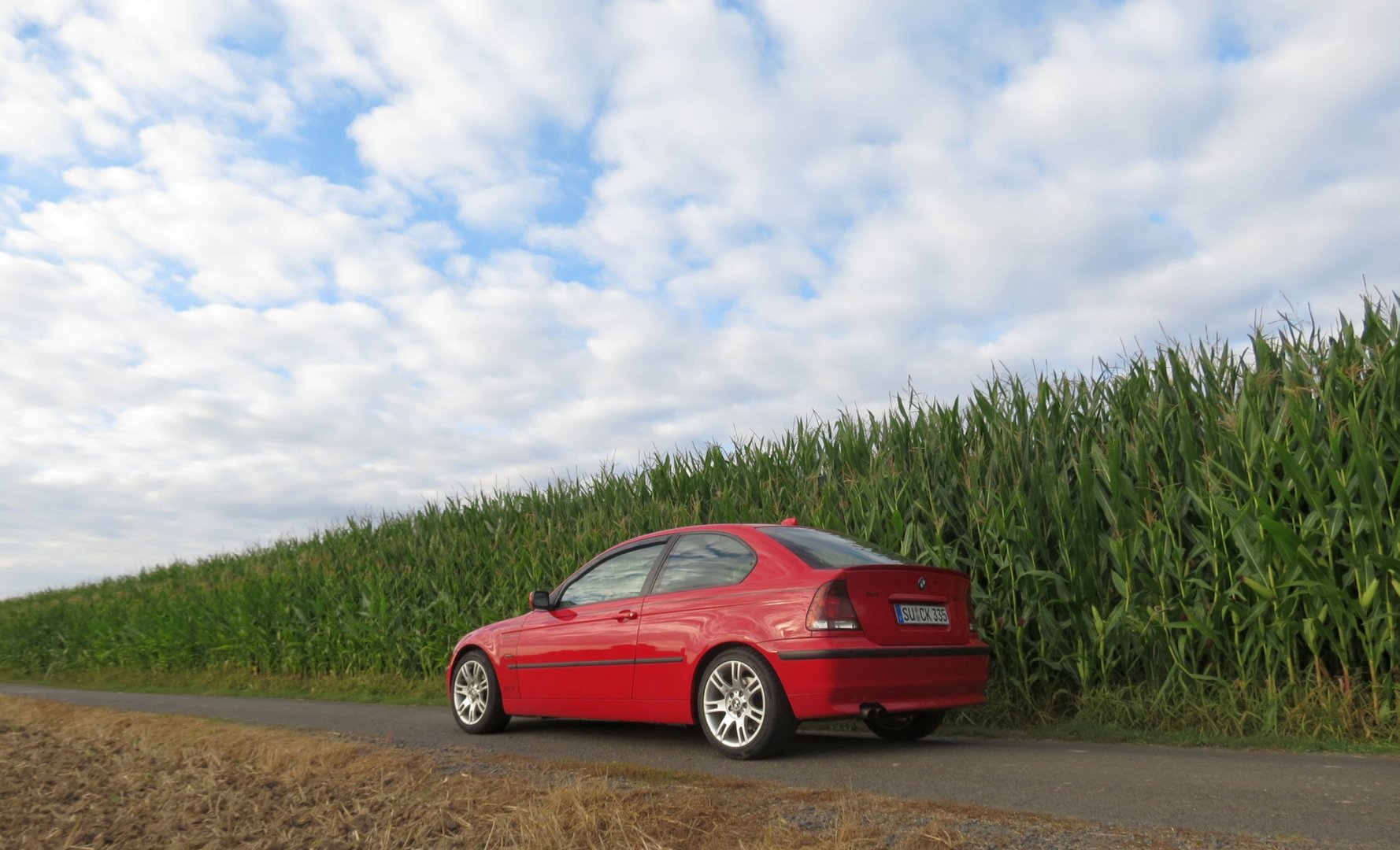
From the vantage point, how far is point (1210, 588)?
26.3ft

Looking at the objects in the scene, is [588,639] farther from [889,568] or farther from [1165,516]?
[1165,516]

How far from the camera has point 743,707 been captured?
22.3 ft

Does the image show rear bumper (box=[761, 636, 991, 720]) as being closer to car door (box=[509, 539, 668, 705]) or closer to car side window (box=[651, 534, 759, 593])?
car side window (box=[651, 534, 759, 593])

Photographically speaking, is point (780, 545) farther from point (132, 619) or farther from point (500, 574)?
point (132, 619)

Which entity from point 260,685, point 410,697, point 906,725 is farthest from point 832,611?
point 260,685

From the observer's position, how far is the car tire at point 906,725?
771cm

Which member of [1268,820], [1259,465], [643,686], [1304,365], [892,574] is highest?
[1304,365]

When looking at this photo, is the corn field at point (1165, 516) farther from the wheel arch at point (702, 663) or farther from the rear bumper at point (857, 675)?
the wheel arch at point (702, 663)

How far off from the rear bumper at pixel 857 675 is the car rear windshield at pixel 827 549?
1.83ft

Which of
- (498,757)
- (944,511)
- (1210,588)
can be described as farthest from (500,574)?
(1210,588)

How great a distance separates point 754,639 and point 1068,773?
79.0 inches

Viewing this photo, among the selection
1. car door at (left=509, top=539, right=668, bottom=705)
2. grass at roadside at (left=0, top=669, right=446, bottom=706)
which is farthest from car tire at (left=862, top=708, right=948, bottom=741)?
grass at roadside at (left=0, top=669, right=446, bottom=706)

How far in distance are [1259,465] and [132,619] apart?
2302cm

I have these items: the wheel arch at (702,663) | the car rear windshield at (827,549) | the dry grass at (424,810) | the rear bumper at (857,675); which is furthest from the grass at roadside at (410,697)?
the dry grass at (424,810)
